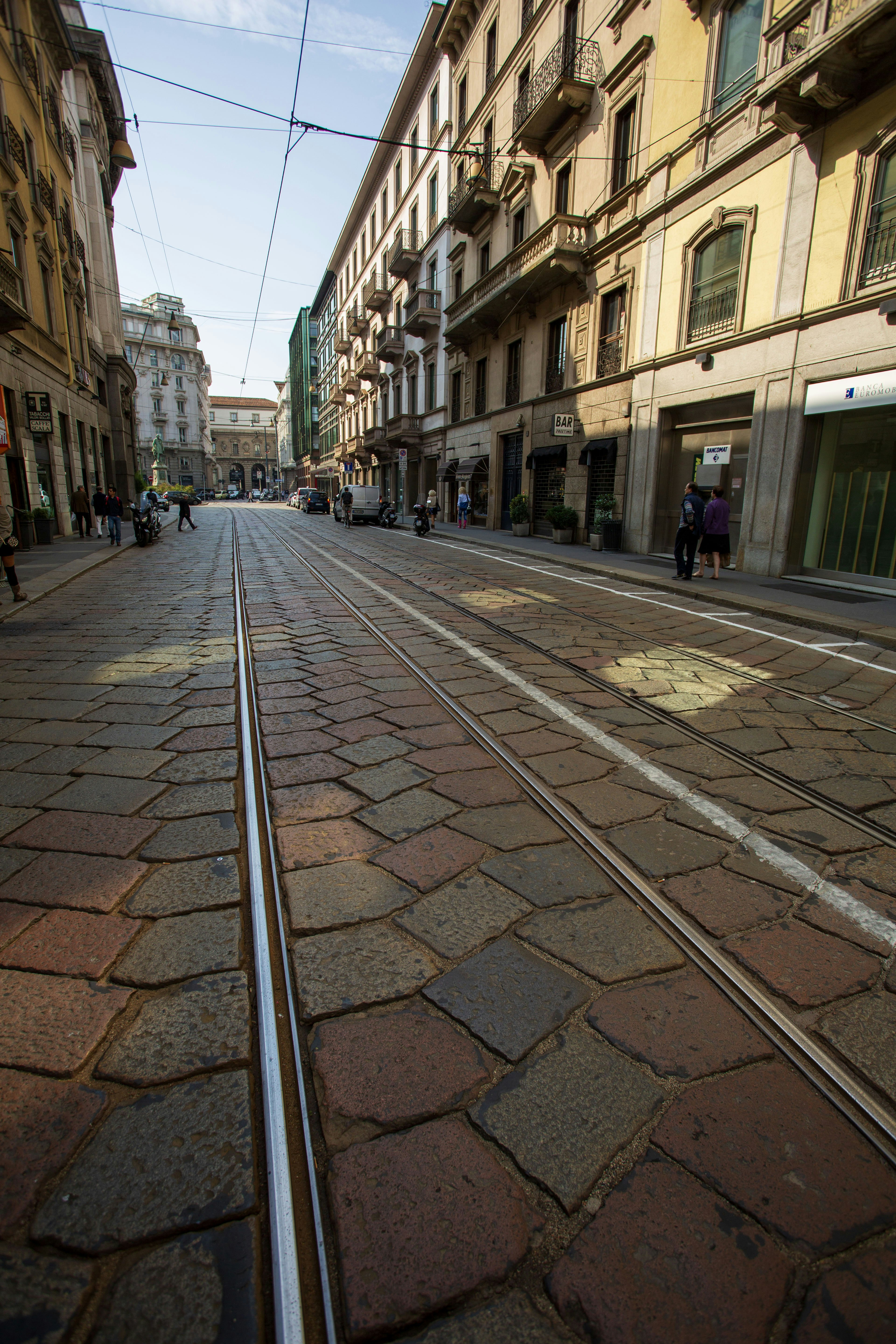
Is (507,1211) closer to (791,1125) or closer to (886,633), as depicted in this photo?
(791,1125)

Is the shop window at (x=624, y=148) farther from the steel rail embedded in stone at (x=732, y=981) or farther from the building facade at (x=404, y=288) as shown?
the steel rail embedded in stone at (x=732, y=981)

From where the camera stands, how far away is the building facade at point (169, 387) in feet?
218

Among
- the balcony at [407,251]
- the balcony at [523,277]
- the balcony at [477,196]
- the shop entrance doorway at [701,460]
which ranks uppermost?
the balcony at [407,251]

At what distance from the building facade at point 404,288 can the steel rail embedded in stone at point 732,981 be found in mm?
21362

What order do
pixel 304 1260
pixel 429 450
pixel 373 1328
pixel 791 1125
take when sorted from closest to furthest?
pixel 373 1328 < pixel 304 1260 < pixel 791 1125 < pixel 429 450

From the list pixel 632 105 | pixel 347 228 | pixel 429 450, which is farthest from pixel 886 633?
pixel 347 228

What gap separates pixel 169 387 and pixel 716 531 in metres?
71.9

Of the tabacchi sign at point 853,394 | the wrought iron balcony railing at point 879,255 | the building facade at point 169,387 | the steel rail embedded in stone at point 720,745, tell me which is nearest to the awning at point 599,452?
the tabacchi sign at point 853,394

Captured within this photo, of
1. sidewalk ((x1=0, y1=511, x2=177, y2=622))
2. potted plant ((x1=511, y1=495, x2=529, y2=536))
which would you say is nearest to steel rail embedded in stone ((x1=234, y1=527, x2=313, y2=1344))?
sidewalk ((x1=0, y1=511, x2=177, y2=622))

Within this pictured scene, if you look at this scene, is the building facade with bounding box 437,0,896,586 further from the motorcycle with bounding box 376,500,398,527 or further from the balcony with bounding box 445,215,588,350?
the motorcycle with bounding box 376,500,398,527

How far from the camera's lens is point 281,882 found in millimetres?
2205

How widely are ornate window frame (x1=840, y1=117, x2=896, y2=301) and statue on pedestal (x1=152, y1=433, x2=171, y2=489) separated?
44858 millimetres

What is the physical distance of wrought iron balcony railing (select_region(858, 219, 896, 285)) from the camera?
8.53 metres

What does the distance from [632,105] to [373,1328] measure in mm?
18342
